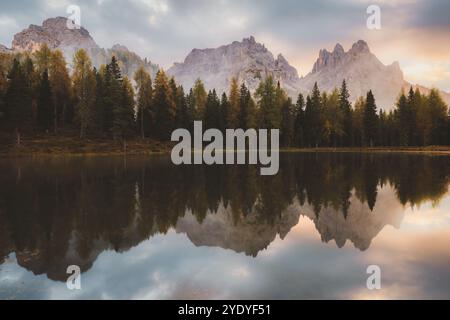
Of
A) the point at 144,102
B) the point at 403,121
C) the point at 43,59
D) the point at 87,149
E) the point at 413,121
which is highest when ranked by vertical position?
the point at 43,59

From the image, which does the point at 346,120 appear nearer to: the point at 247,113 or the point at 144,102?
the point at 247,113

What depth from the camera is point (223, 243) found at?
1002cm

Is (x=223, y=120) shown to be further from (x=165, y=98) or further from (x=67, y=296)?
Result: (x=67, y=296)

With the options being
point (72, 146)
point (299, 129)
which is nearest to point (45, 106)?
point (72, 146)

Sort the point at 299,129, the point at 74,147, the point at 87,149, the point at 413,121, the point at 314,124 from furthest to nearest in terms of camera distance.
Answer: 1. the point at 413,121
2. the point at 299,129
3. the point at 314,124
4. the point at 74,147
5. the point at 87,149

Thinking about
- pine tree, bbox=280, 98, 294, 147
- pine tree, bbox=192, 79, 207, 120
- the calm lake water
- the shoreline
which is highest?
pine tree, bbox=192, 79, 207, 120

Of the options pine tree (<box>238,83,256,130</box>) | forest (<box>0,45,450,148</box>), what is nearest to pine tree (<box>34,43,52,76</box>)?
forest (<box>0,45,450,148</box>)

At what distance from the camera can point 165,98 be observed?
72.9m

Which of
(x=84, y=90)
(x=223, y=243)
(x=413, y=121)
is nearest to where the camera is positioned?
(x=223, y=243)

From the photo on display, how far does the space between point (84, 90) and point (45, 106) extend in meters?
8.53

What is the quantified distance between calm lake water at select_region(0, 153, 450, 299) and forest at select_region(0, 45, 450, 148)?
52358 mm

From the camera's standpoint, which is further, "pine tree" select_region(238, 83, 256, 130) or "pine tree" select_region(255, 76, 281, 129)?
"pine tree" select_region(238, 83, 256, 130)

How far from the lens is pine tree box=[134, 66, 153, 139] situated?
7281cm

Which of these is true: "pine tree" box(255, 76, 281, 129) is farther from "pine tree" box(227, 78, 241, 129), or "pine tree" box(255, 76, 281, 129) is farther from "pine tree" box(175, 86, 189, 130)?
"pine tree" box(175, 86, 189, 130)
